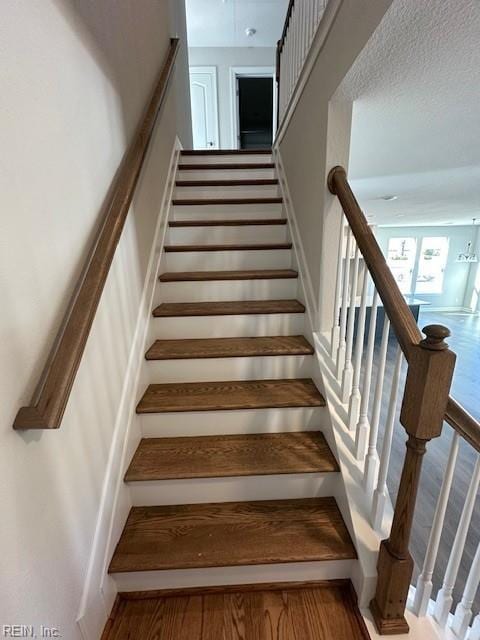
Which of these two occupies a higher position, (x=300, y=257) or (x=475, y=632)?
(x=300, y=257)

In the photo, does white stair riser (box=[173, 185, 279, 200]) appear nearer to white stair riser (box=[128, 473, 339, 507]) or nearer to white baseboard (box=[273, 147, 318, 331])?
white baseboard (box=[273, 147, 318, 331])

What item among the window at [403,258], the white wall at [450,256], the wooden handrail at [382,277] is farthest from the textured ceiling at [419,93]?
the window at [403,258]

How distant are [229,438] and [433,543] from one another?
0.81m

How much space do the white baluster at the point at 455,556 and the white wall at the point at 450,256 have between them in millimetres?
9170

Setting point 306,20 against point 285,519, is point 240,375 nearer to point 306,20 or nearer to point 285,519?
point 285,519

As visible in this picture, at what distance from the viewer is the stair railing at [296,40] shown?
1.59 m

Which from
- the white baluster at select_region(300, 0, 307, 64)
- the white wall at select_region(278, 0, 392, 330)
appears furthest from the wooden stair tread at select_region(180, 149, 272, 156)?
the white baluster at select_region(300, 0, 307, 64)

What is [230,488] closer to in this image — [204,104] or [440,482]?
[440,482]

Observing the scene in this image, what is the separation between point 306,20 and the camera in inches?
68.4

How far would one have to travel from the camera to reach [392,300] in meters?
0.97

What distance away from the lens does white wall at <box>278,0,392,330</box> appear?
105 cm


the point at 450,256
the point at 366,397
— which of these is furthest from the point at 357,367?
the point at 450,256

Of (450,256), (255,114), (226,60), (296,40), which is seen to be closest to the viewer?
(296,40)

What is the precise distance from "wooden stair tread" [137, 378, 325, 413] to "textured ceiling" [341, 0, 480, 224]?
4.23 ft
